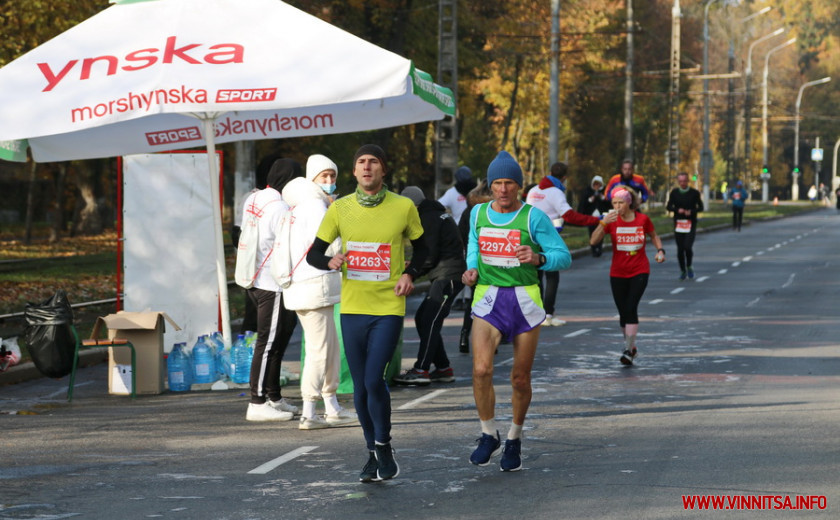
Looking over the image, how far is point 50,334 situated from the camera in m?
11.4

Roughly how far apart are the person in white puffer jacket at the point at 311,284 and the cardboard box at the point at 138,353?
8.07 feet

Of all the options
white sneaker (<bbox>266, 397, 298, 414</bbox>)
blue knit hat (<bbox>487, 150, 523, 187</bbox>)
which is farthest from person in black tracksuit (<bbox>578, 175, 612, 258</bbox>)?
blue knit hat (<bbox>487, 150, 523, 187</bbox>)

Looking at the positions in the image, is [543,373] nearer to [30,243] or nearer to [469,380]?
[469,380]

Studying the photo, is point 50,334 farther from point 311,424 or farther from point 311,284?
point 311,284

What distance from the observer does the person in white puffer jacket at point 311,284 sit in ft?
31.7

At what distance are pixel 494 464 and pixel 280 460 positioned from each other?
1363mm

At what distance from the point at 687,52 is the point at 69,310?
212 feet

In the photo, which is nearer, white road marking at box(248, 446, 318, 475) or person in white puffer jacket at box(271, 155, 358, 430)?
white road marking at box(248, 446, 318, 475)

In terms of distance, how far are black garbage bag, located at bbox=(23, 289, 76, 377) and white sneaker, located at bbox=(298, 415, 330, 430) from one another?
264cm

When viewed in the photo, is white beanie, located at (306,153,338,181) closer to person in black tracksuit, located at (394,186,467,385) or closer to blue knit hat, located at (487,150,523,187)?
person in black tracksuit, located at (394,186,467,385)

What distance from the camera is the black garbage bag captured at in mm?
11406

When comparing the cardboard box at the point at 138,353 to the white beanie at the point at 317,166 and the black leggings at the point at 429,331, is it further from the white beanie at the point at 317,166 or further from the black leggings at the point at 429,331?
the white beanie at the point at 317,166

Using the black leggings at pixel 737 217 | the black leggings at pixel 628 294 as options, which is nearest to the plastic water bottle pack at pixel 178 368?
the black leggings at pixel 628 294

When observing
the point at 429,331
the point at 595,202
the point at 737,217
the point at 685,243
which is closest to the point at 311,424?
the point at 429,331
